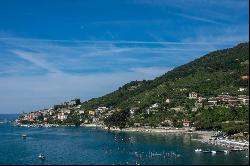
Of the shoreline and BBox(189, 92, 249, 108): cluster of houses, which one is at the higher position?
BBox(189, 92, 249, 108): cluster of houses

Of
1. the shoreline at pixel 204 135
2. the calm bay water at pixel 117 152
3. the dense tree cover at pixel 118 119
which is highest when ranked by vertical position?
the dense tree cover at pixel 118 119

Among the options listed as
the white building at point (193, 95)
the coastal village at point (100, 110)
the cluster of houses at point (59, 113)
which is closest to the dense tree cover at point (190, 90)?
the white building at point (193, 95)

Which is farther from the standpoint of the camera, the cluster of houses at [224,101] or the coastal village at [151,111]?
the cluster of houses at [224,101]

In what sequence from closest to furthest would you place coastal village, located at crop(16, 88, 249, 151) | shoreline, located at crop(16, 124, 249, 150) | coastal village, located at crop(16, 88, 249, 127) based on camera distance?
1. shoreline, located at crop(16, 124, 249, 150)
2. coastal village, located at crop(16, 88, 249, 151)
3. coastal village, located at crop(16, 88, 249, 127)

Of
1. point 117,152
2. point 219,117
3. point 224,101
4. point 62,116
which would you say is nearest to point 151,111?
point 224,101

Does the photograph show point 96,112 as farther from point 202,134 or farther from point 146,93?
point 202,134

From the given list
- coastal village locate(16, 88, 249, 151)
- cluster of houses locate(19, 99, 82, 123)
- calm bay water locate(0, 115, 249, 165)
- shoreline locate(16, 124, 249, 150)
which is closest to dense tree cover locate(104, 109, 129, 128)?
coastal village locate(16, 88, 249, 151)

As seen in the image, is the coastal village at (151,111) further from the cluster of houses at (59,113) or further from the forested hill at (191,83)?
the forested hill at (191,83)

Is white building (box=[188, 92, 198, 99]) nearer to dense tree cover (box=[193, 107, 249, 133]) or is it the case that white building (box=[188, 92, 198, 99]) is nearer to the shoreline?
dense tree cover (box=[193, 107, 249, 133])
